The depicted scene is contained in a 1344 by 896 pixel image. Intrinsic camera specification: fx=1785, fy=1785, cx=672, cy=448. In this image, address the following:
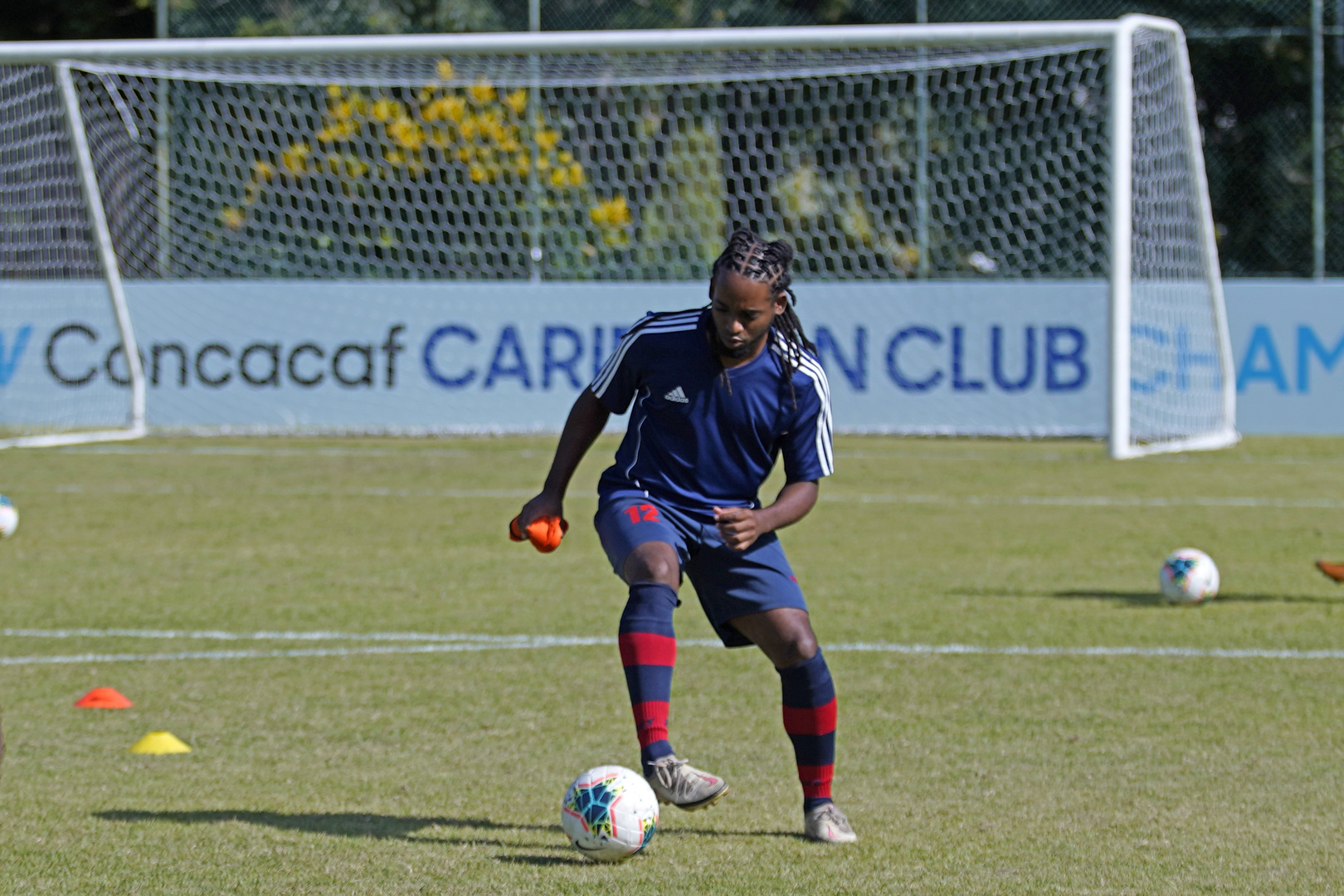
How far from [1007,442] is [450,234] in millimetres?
5852

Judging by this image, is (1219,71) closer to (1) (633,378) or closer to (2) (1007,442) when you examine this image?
(2) (1007,442)

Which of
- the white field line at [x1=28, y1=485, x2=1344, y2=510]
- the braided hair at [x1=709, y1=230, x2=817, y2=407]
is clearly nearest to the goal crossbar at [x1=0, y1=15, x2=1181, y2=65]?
the white field line at [x1=28, y1=485, x2=1344, y2=510]

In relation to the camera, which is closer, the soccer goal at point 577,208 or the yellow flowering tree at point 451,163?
the soccer goal at point 577,208

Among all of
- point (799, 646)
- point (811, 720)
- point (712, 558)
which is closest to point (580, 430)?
point (712, 558)

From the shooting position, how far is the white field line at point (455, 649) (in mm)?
6340

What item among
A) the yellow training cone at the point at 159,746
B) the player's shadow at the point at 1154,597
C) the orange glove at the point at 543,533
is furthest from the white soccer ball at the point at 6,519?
the orange glove at the point at 543,533

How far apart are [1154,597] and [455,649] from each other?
10.0ft

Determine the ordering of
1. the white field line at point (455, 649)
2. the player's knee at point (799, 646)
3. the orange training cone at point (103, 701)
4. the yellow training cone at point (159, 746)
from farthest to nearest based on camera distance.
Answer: the white field line at point (455, 649), the orange training cone at point (103, 701), the yellow training cone at point (159, 746), the player's knee at point (799, 646)

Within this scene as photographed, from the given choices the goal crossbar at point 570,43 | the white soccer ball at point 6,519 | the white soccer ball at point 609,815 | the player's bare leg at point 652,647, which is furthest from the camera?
the goal crossbar at point 570,43

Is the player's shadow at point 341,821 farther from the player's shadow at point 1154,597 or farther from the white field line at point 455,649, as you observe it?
the player's shadow at point 1154,597

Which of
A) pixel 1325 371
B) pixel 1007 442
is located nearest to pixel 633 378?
pixel 1007 442

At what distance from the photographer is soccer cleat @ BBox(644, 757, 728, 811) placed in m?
3.84

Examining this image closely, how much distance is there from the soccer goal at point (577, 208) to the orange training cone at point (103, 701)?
9.22 meters

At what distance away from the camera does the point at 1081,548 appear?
9.26 metres
